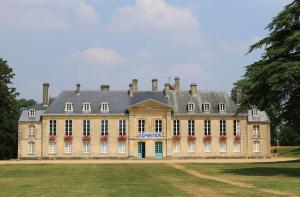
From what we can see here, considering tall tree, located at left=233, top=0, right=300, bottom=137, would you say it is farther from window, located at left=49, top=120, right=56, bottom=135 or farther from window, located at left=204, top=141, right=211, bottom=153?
window, located at left=49, top=120, right=56, bottom=135

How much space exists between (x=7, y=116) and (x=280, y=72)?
40789 mm

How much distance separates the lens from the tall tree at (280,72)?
2394cm

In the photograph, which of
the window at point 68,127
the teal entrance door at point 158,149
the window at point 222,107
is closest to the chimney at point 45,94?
the window at point 68,127

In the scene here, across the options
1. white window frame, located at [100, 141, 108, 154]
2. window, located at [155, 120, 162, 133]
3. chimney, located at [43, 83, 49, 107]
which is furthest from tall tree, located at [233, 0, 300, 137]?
chimney, located at [43, 83, 49, 107]

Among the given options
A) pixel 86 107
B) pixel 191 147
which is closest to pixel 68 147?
pixel 86 107

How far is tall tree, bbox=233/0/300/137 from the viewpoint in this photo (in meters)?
23.9

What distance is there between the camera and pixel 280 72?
2402 cm

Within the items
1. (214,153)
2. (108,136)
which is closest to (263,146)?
(214,153)

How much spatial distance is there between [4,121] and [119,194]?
147 ft

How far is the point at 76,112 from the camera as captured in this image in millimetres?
57031

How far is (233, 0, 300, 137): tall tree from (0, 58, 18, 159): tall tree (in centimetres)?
3644

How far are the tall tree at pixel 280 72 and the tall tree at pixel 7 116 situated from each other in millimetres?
36440

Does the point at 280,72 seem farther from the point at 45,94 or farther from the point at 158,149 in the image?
the point at 45,94

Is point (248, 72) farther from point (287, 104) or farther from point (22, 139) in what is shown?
point (22, 139)
